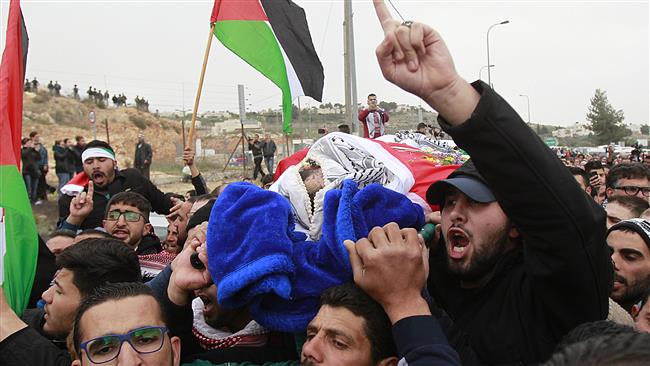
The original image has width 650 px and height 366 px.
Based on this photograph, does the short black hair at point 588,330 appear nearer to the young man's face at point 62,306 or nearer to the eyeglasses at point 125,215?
the young man's face at point 62,306

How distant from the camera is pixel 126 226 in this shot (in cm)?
454

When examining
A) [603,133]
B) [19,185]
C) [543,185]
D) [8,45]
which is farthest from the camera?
[603,133]

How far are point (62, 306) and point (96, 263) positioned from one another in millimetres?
237

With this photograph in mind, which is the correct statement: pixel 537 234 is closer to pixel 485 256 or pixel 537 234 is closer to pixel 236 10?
pixel 485 256

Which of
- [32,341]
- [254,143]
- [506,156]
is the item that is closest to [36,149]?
[254,143]

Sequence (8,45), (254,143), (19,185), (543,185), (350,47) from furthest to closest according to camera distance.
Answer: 1. (254,143)
2. (350,47)
3. (8,45)
4. (19,185)
5. (543,185)

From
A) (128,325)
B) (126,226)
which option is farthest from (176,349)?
(126,226)

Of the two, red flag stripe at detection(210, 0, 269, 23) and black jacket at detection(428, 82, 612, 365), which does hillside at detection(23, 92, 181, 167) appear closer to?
red flag stripe at detection(210, 0, 269, 23)

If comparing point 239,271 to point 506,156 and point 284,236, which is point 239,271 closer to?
point 284,236

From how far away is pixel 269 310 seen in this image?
213 centimetres

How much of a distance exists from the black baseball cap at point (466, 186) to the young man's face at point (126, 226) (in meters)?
2.96

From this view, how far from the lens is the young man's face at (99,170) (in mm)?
6083

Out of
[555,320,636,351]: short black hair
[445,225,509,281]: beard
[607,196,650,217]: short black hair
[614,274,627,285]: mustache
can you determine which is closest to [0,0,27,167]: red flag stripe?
[445,225,509,281]: beard

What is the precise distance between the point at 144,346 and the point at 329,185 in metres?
0.91
